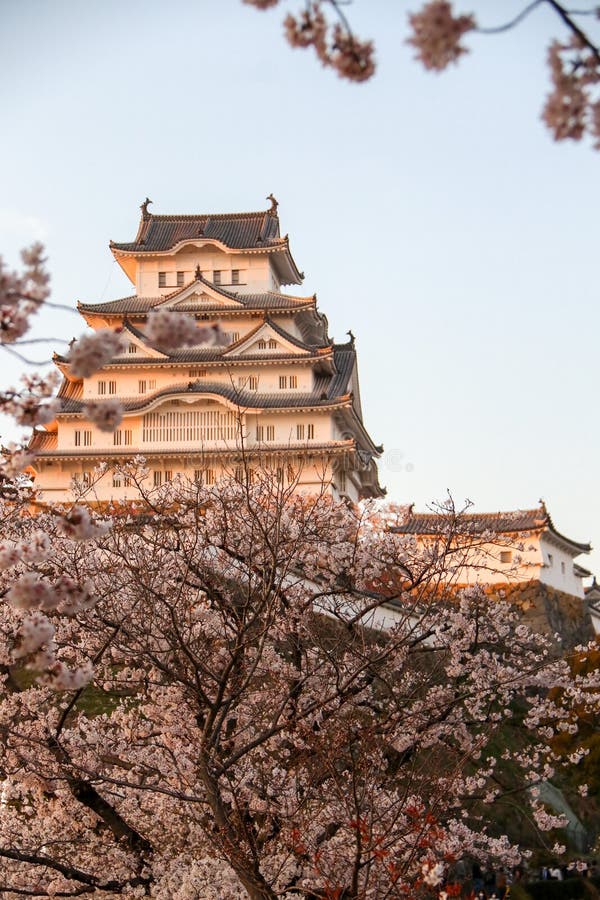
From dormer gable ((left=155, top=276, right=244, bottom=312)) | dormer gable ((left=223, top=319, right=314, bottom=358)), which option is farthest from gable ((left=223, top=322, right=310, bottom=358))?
dormer gable ((left=155, top=276, right=244, bottom=312))

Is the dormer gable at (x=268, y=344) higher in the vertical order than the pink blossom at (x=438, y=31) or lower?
higher

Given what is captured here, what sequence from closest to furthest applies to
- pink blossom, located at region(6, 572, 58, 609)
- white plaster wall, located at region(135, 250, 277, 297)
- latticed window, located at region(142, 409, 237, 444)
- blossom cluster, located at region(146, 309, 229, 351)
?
1. blossom cluster, located at region(146, 309, 229, 351)
2. pink blossom, located at region(6, 572, 58, 609)
3. latticed window, located at region(142, 409, 237, 444)
4. white plaster wall, located at region(135, 250, 277, 297)

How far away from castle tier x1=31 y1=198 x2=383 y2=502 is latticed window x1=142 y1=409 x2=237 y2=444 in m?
0.04

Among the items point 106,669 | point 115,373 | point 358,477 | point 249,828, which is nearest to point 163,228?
point 115,373

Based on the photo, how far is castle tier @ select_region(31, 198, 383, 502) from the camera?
40.1m

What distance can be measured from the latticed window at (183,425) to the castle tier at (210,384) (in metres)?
0.04

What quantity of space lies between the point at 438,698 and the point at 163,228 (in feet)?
120

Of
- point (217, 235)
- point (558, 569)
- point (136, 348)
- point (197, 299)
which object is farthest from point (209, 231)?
point (558, 569)

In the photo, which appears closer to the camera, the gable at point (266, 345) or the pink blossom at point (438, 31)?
the pink blossom at point (438, 31)

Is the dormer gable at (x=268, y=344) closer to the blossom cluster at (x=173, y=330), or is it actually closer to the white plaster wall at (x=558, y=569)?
the white plaster wall at (x=558, y=569)

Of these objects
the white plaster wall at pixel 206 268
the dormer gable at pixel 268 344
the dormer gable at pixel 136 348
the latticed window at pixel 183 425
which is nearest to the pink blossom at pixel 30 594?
the latticed window at pixel 183 425

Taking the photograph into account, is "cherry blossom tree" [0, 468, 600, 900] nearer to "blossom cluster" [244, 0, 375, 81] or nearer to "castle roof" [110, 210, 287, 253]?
"blossom cluster" [244, 0, 375, 81]

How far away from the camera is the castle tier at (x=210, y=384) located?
40125 millimetres

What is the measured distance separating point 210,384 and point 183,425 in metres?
1.85
